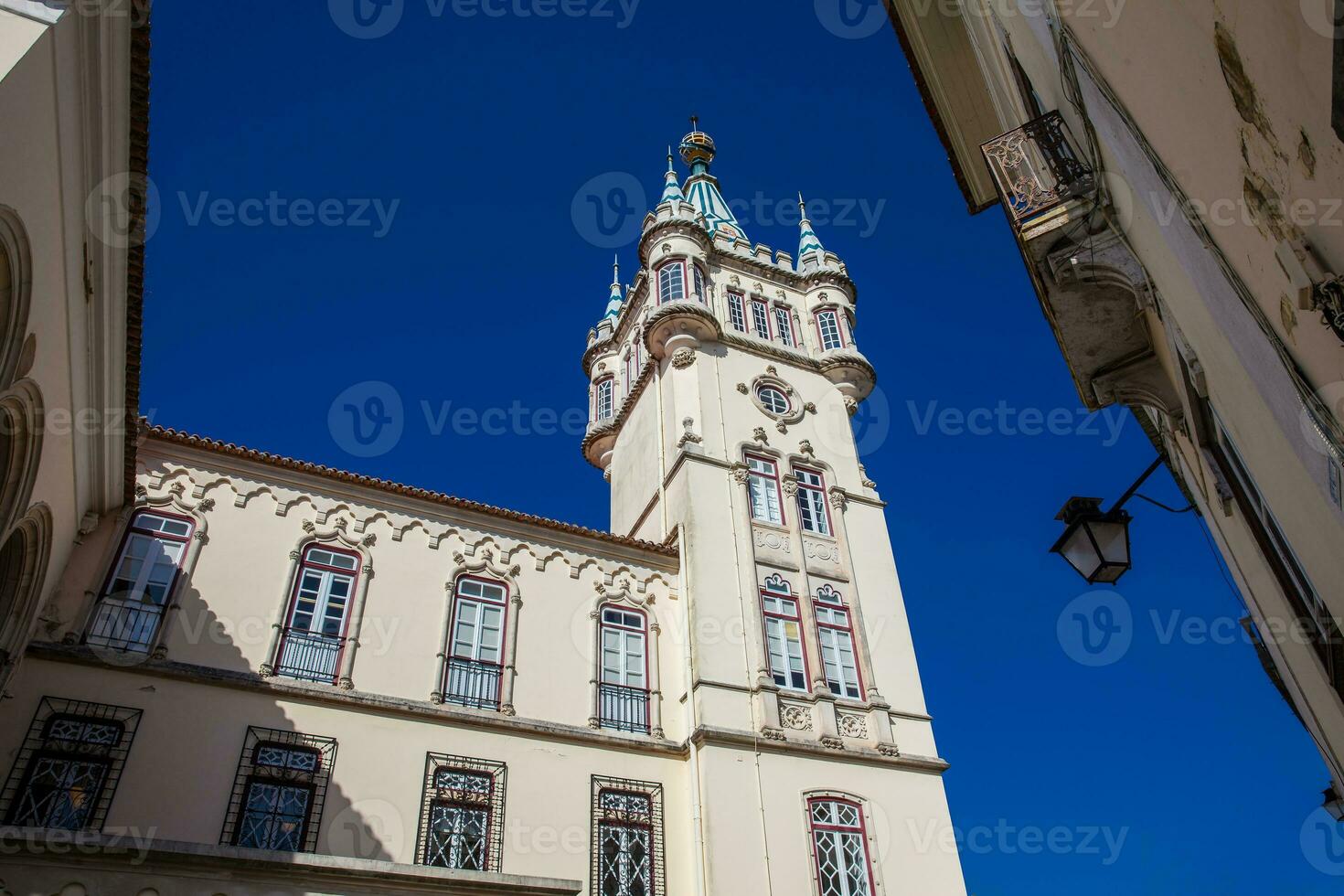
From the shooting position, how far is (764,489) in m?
20.5

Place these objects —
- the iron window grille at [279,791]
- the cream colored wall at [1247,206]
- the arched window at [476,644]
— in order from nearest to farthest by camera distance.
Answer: the cream colored wall at [1247,206] < the iron window grille at [279,791] < the arched window at [476,644]

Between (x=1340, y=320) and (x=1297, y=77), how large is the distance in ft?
2.97

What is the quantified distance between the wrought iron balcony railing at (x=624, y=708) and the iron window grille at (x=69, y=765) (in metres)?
7.44

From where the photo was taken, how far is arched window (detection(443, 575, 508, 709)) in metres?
15.1

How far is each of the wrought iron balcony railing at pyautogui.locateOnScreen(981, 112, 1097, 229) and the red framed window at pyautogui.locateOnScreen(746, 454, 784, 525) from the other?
11.4 metres

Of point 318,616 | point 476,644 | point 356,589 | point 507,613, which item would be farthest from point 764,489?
point 318,616

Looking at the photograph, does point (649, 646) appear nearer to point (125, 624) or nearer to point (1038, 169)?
point (125, 624)

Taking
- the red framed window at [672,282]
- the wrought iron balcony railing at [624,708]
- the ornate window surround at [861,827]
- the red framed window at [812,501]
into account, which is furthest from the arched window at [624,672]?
the red framed window at [672,282]

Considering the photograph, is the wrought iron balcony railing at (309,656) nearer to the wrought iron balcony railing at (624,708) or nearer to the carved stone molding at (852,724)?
the wrought iron balcony railing at (624,708)

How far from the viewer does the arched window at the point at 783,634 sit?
1731 cm

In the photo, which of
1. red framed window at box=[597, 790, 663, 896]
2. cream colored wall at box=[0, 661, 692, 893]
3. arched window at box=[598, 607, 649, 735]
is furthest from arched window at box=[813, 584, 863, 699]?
red framed window at box=[597, 790, 663, 896]

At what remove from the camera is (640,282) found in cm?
2645

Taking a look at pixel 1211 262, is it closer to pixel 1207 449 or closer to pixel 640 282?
pixel 1207 449

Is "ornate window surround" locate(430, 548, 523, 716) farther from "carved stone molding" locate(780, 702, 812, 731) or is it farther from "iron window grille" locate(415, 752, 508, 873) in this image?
"carved stone molding" locate(780, 702, 812, 731)
